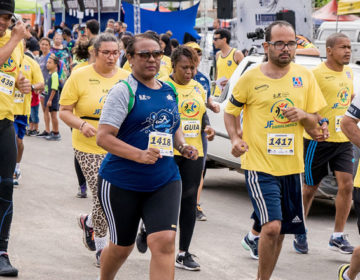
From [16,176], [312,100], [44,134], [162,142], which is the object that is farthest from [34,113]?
[162,142]

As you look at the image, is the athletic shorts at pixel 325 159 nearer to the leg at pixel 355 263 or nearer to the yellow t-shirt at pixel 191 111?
the yellow t-shirt at pixel 191 111

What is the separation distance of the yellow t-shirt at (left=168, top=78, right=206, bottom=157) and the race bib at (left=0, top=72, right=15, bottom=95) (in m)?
1.69

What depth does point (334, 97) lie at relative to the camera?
7.80 m

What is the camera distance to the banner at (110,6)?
26.7 metres

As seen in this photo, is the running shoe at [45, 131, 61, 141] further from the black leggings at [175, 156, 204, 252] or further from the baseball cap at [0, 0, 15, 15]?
the baseball cap at [0, 0, 15, 15]

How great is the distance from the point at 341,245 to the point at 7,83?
11.7ft

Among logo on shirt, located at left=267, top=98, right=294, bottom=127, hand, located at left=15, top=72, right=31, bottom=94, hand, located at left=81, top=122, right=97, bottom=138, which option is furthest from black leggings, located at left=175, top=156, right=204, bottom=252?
hand, located at left=15, top=72, right=31, bottom=94

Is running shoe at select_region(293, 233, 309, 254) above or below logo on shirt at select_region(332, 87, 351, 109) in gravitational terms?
below

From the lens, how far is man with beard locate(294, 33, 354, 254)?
25.5 ft

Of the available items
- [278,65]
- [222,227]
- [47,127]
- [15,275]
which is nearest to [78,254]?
[15,275]

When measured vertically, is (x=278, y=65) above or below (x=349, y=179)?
above

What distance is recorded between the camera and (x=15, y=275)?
6383 millimetres

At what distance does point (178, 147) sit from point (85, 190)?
17.2 feet

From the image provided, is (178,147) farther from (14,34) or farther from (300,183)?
(14,34)
